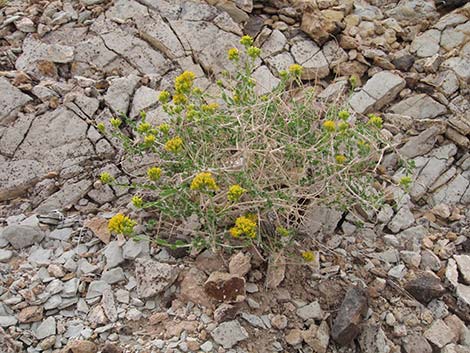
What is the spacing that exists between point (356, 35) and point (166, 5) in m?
1.78

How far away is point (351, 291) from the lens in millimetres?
3465

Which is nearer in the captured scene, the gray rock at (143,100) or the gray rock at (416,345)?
the gray rock at (416,345)

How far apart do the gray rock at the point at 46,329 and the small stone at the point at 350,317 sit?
160 cm

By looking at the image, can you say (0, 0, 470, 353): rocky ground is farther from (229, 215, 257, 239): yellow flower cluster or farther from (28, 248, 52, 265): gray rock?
(229, 215, 257, 239): yellow flower cluster

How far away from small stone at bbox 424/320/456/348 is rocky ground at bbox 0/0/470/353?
10 millimetres

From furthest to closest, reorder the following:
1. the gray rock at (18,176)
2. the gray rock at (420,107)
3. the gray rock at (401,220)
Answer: the gray rock at (420,107), the gray rock at (401,220), the gray rock at (18,176)

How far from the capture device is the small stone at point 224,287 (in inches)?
129

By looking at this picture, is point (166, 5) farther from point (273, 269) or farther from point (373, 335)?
point (373, 335)

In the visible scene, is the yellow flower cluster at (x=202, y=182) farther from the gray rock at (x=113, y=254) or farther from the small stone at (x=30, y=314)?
the small stone at (x=30, y=314)

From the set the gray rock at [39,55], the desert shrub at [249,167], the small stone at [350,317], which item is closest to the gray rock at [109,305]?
the desert shrub at [249,167]

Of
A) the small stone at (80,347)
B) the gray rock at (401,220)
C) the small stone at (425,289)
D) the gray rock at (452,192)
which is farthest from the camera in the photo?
the gray rock at (452,192)

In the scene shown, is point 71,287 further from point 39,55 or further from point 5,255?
point 39,55

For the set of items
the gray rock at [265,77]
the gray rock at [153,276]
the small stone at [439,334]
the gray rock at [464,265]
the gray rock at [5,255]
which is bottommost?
the gray rock at [5,255]

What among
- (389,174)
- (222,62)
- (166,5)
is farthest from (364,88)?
(166,5)
